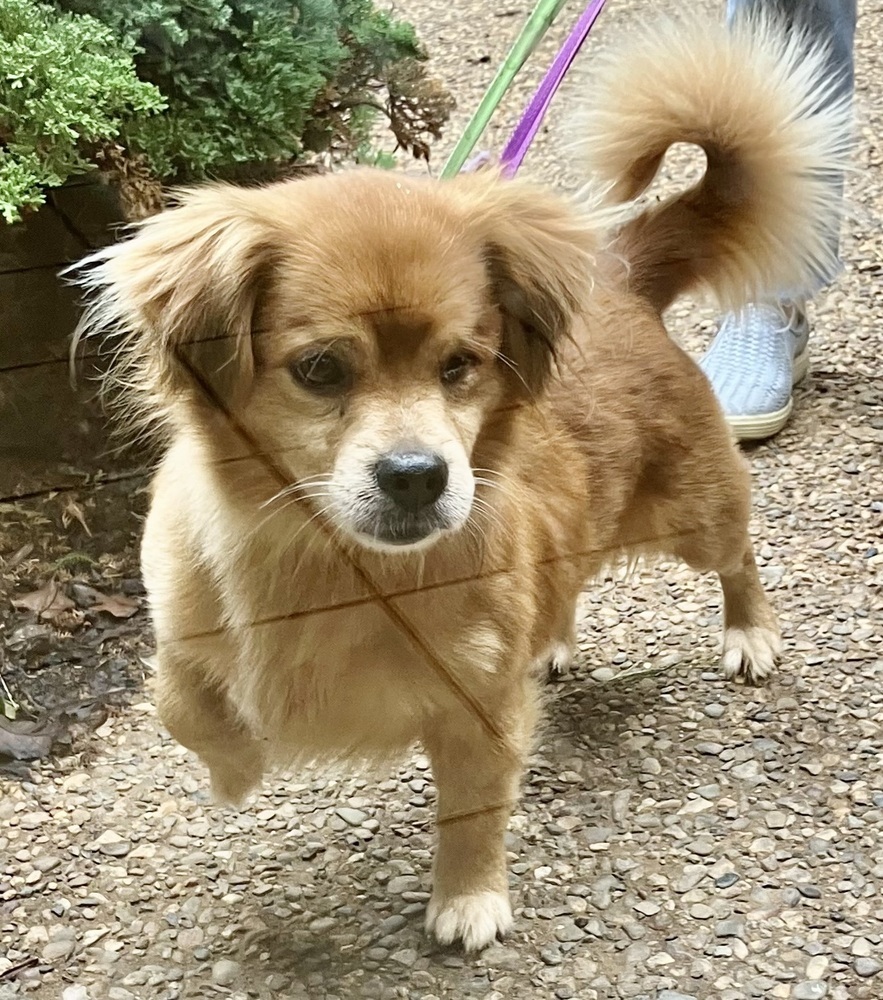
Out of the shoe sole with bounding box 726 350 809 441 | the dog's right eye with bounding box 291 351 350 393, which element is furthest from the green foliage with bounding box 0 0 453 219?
the shoe sole with bounding box 726 350 809 441

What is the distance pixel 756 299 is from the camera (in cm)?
170

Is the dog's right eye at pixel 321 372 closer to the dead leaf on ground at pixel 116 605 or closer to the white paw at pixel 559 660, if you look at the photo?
the dead leaf on ground at pixel 116 605

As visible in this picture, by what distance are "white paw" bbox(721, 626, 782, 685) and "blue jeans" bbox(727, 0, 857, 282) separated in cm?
65

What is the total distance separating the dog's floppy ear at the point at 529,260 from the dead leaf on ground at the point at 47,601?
2.08 feet

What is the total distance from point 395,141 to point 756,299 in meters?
0.70

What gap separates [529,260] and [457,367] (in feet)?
0.49


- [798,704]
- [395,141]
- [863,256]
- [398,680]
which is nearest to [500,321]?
[395,141]

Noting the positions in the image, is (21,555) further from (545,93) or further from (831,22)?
(831,22)

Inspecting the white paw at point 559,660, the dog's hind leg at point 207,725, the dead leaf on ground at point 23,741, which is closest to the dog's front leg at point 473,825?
the dog's hind leg at point 207,725

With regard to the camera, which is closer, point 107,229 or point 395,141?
point 107,229

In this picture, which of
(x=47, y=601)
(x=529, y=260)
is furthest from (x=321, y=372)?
(x=47, y=601)

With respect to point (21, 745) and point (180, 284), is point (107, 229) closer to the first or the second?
point (180, 284)

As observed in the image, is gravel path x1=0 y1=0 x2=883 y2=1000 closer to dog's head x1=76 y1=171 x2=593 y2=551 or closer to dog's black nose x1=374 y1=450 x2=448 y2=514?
dog's head x1=76 y1=171 x2=593 y2=551

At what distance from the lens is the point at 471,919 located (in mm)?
1306
